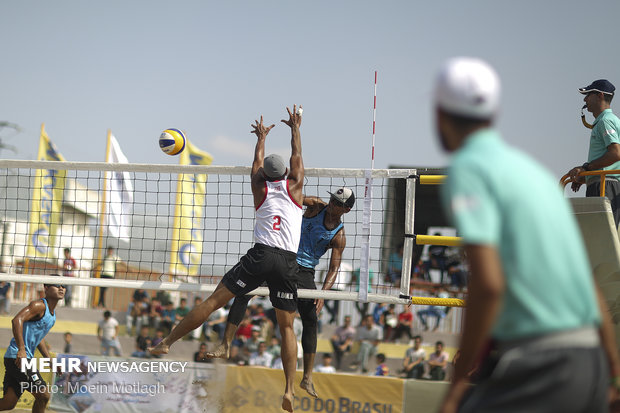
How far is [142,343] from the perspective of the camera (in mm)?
15477

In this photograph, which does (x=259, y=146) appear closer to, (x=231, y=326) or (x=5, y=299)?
(x=231, y=326)

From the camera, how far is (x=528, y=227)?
2191 mm

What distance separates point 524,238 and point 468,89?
0.55 metres

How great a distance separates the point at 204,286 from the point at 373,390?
4.44m

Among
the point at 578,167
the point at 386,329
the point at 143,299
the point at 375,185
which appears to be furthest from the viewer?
the point at 143,299

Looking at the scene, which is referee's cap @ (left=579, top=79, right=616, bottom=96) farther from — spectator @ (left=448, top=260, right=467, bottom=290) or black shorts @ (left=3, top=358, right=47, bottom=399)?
spectator @ (left=448, top=260, right=467, bottom=290)

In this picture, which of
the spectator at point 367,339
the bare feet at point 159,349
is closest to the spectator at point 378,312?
the spectator at point 367,339

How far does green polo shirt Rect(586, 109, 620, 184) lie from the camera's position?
649 cm

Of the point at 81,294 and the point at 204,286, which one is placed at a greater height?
the point at 204,286

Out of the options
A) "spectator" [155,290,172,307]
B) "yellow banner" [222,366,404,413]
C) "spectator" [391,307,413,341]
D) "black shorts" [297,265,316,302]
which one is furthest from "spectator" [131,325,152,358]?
"black shorts" [297,265,316,302]

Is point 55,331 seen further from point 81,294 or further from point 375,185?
point 375,185

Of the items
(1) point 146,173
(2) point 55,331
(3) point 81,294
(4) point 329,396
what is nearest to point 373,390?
(4) point 329,396

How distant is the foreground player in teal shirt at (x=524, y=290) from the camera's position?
2146 mm

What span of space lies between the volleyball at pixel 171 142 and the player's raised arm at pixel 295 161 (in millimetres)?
1483
